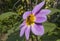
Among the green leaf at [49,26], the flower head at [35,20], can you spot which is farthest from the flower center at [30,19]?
the green leaf at [49,26]

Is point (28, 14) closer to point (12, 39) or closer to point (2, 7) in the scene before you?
point (12, 39)

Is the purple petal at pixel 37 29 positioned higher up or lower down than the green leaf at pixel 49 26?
higher up

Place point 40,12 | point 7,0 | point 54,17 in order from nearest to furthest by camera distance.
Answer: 1. point 40,12
2. point 54,17
3. point 7,0

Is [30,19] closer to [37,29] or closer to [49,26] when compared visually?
[37,29]

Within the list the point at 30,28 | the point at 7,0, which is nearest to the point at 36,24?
the point at 30,28

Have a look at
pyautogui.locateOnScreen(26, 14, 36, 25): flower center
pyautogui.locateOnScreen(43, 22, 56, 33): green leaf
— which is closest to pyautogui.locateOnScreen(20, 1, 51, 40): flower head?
pyautogui.locateOnScreen(26, 14, 36, 25): flower center

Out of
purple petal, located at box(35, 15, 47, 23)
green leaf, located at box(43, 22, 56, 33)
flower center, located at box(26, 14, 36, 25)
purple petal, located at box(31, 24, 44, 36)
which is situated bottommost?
green leaf, located at box(43, 22, 56, 33)

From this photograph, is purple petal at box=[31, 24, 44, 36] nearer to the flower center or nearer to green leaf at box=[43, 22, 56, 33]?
the flower center

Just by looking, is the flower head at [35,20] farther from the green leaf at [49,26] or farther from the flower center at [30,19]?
the green leaf at [49,26]
